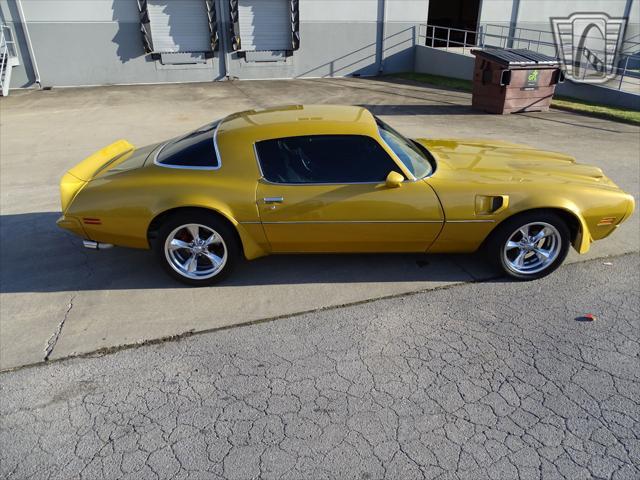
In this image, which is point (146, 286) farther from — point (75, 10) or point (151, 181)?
point (75, 10)

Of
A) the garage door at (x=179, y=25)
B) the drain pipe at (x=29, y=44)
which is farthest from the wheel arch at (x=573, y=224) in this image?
the drain pipe at (x=29, y=44)

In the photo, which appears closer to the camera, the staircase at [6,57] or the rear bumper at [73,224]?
the rear bumper at [73,224]

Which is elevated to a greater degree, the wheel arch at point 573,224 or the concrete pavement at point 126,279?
the wheel arch at point 573,224

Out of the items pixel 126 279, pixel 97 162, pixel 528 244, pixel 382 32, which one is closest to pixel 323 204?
pixel 528 244

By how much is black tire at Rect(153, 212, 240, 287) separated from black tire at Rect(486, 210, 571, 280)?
2.21m

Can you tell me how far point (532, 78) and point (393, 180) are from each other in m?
10.0

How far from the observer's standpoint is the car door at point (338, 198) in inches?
155

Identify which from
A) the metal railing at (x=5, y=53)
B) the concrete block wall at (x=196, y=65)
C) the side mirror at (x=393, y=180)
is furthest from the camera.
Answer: the concrete block wall at (x=196, y=65)

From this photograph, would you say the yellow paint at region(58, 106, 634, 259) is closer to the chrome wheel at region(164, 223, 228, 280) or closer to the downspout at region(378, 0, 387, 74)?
the chrome wheel at region(164, 223, 228, 280)

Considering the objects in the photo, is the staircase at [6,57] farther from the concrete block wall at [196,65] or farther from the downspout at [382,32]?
the downspout at [382,32]

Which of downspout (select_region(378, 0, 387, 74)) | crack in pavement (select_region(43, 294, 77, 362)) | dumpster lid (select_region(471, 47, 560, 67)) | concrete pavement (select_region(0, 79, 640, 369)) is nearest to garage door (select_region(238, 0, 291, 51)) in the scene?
downspout (select_region(378, 0, 387, 74))

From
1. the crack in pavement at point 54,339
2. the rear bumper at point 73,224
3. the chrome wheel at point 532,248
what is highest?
the rear bumper at point 73,224

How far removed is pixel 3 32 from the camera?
1670 cm

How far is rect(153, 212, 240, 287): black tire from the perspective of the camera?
402 centimetres
